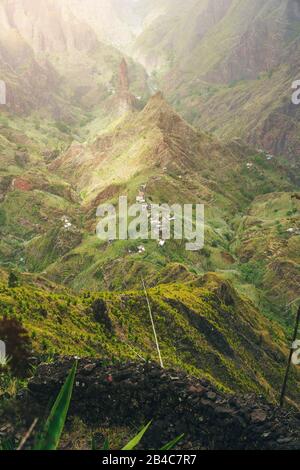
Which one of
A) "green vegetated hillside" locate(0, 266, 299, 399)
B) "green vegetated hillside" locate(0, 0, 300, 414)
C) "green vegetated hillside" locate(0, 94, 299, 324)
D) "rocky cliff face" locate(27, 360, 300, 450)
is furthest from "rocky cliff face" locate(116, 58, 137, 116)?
"rocky cliff face" locate(27, 360, 300, 450)

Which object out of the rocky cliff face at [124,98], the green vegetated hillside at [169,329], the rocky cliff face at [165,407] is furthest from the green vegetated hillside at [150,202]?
the rocky cliff face at [124,98]

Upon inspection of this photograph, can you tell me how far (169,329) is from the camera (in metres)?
28.9

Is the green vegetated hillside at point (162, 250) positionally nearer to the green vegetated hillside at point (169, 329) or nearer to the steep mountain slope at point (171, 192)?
the green vegetated hillside at point (169, 329)

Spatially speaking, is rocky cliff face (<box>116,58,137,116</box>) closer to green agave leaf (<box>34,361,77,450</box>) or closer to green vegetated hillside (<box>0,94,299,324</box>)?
green vegetated hillside (<box>0,94,299,324</box>)

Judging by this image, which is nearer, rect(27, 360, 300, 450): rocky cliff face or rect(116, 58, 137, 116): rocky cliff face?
rect(27, 360, 300, 450): rocky cliff face

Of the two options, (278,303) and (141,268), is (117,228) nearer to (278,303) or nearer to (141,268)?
(141,268)

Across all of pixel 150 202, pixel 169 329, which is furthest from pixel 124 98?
pixel 169 329

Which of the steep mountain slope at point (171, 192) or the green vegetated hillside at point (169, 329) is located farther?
the steep mountain slope at point (171, 192)

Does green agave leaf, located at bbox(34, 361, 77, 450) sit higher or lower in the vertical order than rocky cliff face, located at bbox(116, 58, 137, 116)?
lower

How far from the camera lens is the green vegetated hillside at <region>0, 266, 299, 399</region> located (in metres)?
20.6

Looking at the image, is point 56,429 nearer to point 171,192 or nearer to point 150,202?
point 150,202

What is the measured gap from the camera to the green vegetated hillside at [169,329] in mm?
20589

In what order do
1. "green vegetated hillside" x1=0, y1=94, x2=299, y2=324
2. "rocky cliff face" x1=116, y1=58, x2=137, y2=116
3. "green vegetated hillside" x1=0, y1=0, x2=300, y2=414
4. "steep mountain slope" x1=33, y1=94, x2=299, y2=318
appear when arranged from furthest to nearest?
"rocky cliff face" x1=116, y1=58, x2=137, y2=116, "green vegetated hillside" x1=0, y1=94, x2=299, y2=324, "steep mountain slope" x1=33, y1=94, x2=299, y2=318, "green vegetated hillside" x1=0, y1=0, x2=300, y2=414
